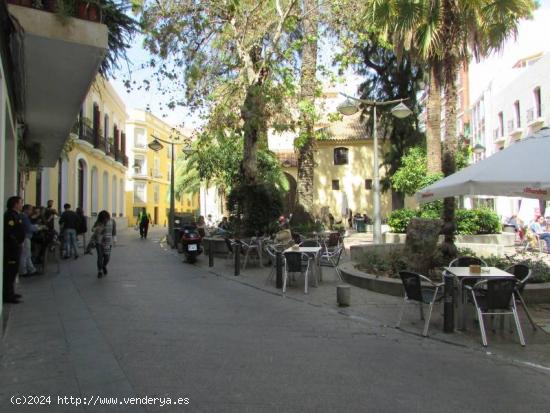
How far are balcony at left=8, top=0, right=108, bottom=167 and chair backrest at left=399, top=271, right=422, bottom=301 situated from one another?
4885 mm

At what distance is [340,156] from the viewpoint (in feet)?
123

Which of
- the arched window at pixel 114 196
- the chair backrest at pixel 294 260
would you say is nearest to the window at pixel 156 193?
the arched window at pixel 114 196

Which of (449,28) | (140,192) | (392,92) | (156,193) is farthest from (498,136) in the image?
(156,193)

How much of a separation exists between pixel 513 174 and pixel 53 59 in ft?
21.0

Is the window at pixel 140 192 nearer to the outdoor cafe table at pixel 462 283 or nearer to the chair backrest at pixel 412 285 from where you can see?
the chair backrest at pixel 412 285

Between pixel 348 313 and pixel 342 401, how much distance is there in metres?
3.57

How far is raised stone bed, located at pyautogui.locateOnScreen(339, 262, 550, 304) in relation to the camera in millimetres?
7833

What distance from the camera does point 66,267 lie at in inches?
497

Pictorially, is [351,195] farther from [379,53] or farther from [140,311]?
[140,311]

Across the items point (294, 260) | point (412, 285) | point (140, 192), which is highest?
point (140, 192)

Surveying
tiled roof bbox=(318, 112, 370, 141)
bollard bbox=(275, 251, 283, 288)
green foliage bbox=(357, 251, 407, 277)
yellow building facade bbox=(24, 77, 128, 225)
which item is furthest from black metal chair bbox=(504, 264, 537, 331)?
tiled roof bbox=(318, 112, 370, 141)

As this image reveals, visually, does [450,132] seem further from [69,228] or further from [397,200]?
[397,200]

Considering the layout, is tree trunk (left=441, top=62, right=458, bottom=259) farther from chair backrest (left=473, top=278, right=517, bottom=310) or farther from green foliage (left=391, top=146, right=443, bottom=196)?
green foliage (left=391, top=146, right=443, bottom=196)

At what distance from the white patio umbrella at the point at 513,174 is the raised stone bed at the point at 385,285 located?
4.94ft
